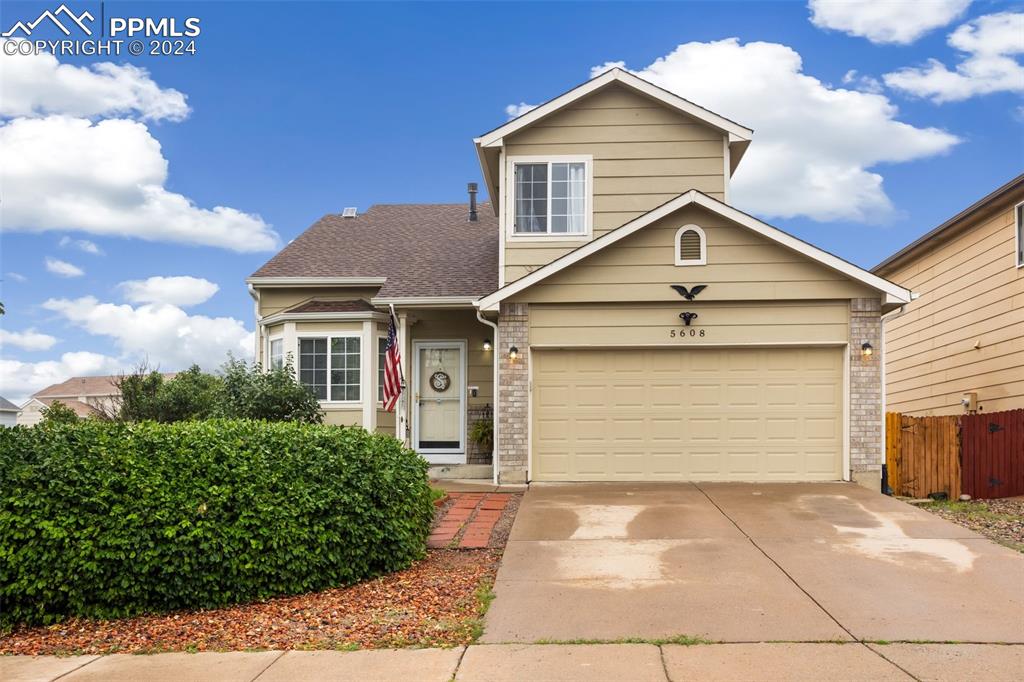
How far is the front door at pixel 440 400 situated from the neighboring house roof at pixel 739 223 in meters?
3.12

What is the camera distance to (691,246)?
12.6 m

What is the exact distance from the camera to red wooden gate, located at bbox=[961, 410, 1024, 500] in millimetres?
13156

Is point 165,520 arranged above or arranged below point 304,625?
above

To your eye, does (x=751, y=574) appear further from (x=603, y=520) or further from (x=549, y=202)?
(x=549, y=202)

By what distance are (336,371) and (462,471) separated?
3.27 meters

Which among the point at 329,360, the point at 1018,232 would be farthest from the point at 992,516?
the point at 329,360

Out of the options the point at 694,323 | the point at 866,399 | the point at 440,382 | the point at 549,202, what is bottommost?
the point at 866,399

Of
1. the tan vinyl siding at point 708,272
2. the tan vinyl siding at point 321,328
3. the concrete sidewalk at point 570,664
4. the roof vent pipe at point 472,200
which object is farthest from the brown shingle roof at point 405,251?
the concrete sidewalk at point 570,664

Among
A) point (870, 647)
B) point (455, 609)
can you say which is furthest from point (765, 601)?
point (455, 609)

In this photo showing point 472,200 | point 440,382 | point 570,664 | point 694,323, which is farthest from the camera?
point 472,200

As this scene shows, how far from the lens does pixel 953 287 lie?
56.6ft

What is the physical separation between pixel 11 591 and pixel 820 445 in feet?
34.7

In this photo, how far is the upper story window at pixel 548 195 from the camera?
14.2 meters

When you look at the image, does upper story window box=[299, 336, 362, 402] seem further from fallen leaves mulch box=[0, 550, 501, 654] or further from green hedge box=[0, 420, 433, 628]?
fallen leaves mulch box=[0, 550, 501, 654]
